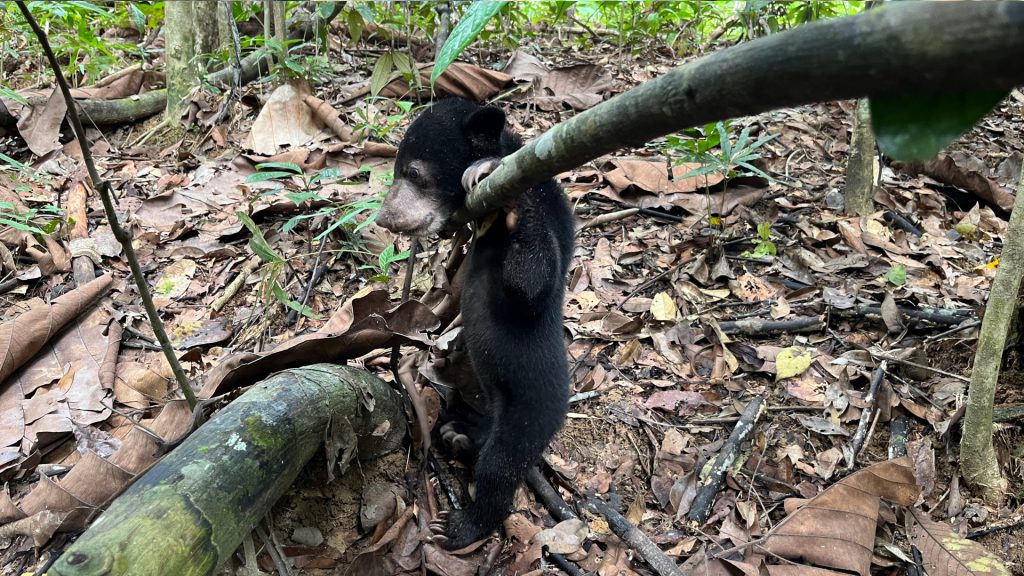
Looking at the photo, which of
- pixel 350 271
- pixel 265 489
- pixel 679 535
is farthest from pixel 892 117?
pixel 350 271

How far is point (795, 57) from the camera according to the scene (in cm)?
96

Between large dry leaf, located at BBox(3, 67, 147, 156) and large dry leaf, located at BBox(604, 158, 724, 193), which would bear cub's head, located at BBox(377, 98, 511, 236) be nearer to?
large dry leaf, located at BBox(604, 158, 724, 193)

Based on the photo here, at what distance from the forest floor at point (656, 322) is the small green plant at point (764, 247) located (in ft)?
0.07

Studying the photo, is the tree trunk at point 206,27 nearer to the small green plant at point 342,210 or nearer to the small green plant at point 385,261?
the small green plant at point 342,210

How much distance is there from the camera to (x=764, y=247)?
17.1 ft

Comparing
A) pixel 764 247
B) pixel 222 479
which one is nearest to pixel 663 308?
pixel 764 247

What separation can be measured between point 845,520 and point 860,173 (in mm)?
3269

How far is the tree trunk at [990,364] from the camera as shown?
9.99ft

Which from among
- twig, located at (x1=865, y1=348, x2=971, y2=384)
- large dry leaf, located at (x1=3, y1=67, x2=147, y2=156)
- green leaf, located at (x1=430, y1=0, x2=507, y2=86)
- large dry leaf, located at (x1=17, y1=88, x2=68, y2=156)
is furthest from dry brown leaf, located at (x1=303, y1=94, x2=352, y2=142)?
twig, located at (x1=865, y1=348, x2=971, y2=384)

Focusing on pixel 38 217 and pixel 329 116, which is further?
pixel 329 116

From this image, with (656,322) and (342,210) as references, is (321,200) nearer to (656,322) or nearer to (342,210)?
(342,210)

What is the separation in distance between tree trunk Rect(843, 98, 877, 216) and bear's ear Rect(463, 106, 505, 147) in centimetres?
327

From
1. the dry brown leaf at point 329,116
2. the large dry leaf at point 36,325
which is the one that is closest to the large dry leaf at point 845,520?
the large dry leaf at point 36,325

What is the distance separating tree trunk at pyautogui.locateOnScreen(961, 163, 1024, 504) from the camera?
3.04 meters
